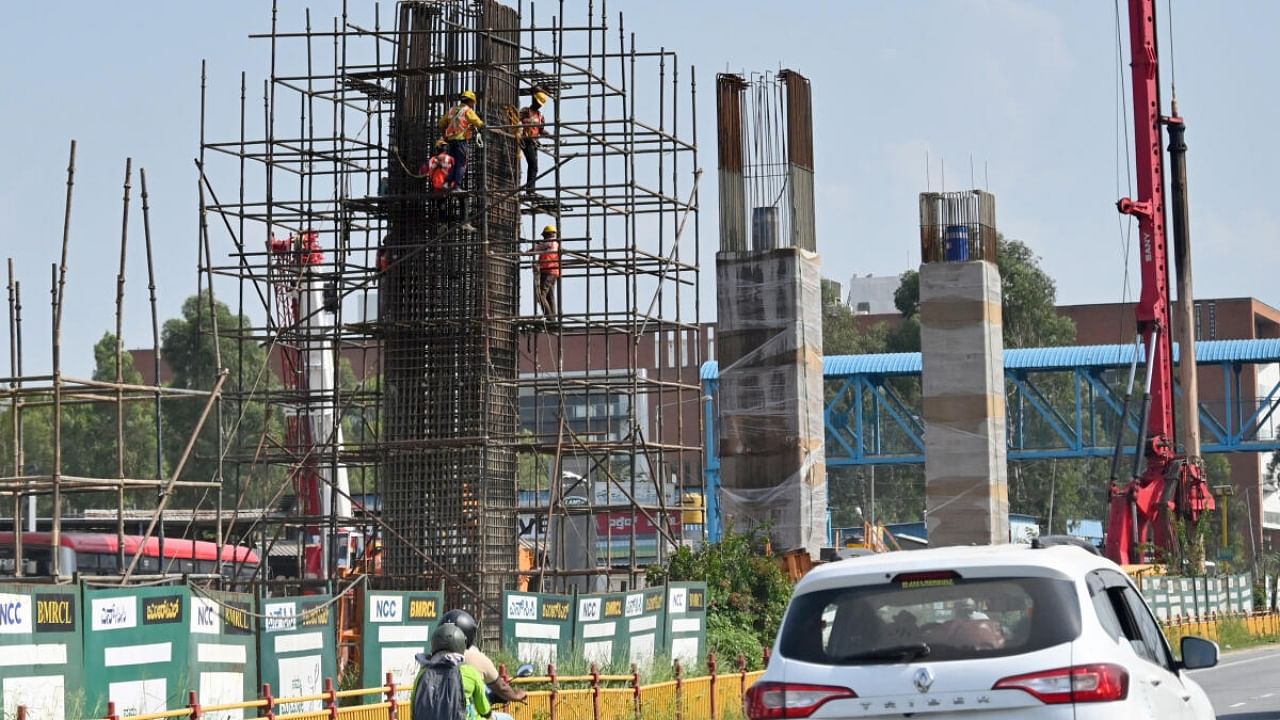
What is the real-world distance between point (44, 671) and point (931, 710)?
810 centimetres

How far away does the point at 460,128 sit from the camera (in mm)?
32625

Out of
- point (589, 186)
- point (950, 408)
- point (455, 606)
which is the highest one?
point (589, 186)

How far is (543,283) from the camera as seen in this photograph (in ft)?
111

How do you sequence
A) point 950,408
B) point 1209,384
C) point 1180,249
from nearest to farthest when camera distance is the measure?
point 950,408 → point 1180,249 → point 1209,384

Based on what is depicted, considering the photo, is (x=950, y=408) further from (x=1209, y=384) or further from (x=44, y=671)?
(x=1209, y=384)

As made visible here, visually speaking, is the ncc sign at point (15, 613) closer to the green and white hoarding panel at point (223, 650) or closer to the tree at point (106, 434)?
the green and white hoarding panel at point (223, 650)

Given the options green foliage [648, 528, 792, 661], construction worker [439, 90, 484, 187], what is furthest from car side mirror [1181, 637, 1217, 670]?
construction worker [439, 90, 484, 187]

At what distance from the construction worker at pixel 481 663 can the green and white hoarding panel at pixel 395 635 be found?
658cm

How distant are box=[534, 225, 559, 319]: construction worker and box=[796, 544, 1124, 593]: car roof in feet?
79.0

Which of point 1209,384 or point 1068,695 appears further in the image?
point 1209,384

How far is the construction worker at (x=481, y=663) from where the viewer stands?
38.6ft

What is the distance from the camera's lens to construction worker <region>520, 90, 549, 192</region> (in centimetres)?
3341

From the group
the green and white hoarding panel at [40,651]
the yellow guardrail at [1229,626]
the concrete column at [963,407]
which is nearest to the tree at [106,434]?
the concrete column at [963,407]

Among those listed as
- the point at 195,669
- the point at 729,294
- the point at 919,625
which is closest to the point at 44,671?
the point at 195,669
